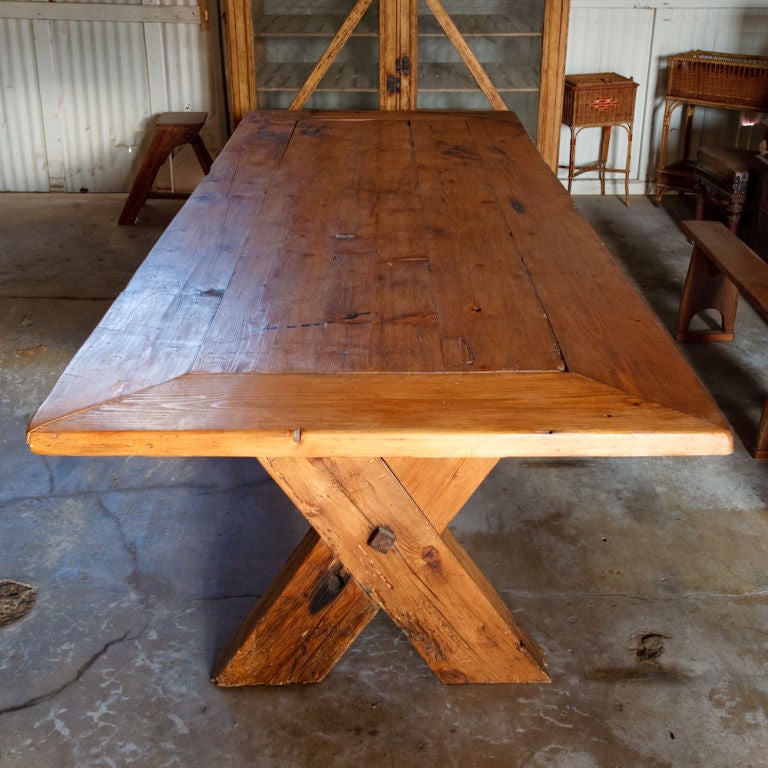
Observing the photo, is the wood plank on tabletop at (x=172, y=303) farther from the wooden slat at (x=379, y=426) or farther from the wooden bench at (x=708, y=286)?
the wooden bench at (x=708, y=286)

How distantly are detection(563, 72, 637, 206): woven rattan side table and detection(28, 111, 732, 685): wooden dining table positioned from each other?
2.86m

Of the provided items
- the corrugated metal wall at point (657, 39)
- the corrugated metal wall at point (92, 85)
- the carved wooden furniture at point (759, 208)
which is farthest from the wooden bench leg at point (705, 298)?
the corrugated metal wall at point (92, 85)

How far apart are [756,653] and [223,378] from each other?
1439 mm

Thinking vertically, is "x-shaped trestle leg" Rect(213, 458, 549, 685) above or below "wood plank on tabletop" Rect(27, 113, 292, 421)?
below

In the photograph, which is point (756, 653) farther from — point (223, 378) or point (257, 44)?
point (257, 44)

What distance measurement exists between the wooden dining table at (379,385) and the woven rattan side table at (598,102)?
2.86m

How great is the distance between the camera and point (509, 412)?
1567 mm

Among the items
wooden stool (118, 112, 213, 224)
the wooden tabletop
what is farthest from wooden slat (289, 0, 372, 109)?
the wooden tabletop

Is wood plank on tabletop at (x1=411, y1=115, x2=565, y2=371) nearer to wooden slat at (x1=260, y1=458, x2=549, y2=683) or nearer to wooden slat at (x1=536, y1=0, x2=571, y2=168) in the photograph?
wooden slat at (x1=260, y1=458, x2=549, y2=683)

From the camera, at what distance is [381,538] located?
1.82 meters

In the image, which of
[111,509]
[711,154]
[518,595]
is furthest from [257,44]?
[518,595]

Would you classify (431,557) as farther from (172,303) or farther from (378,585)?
(172,303)

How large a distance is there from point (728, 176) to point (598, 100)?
3.57ft

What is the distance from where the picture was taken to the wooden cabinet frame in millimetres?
4535
